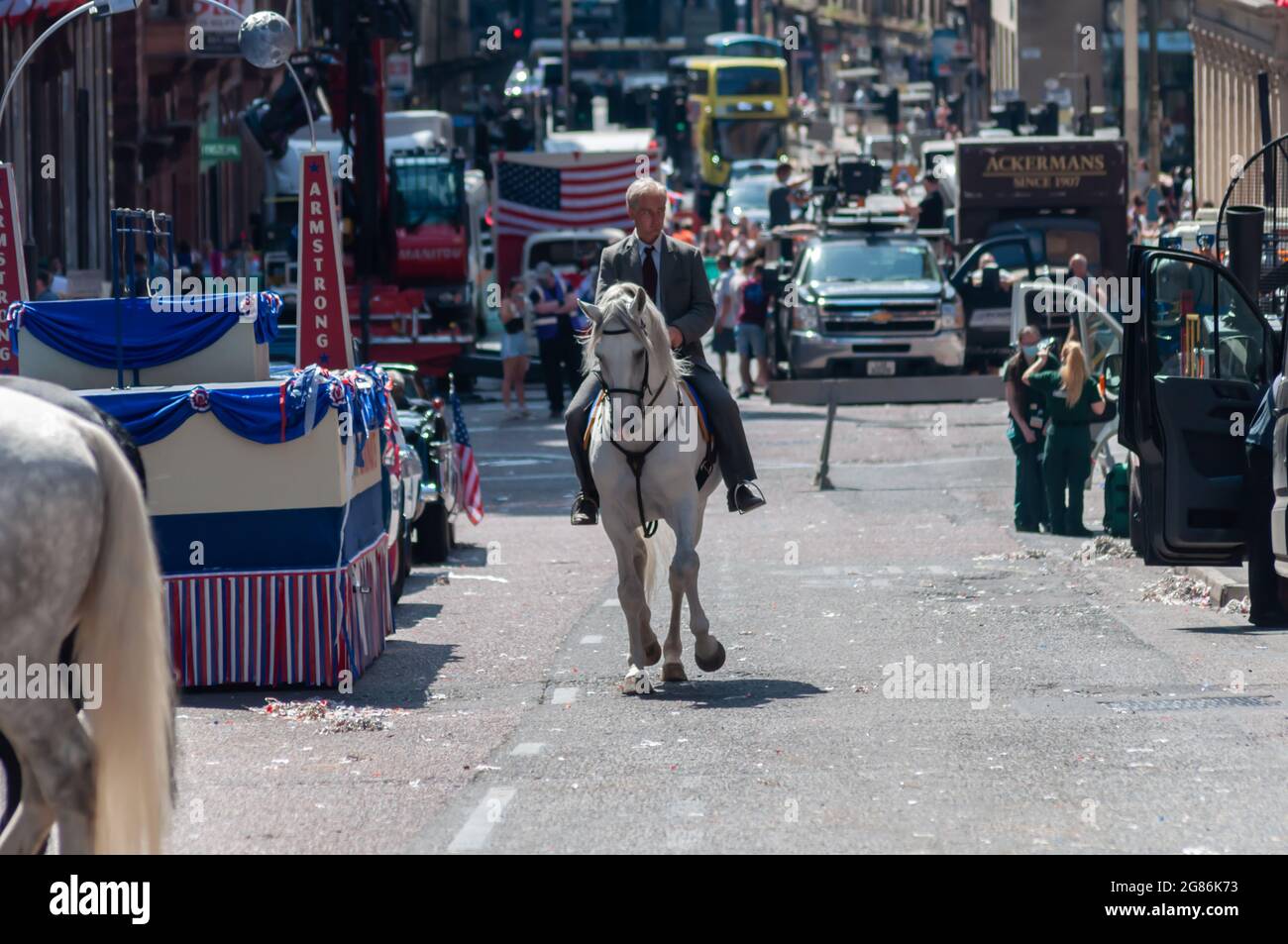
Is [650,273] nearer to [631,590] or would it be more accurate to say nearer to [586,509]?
[586,509]

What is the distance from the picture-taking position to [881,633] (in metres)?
14.2

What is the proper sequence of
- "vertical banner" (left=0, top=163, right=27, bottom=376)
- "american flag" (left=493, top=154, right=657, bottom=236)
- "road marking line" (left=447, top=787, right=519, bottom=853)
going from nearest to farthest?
"road marking line" (left=447, top=787, right=519, bottom=853) < "vertical banner" (left=0, top=163, right=27, bottom=376) < "american flag" (left=493, top=154, right=657, bottom=236)

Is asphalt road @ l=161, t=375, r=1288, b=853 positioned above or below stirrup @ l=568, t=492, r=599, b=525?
below

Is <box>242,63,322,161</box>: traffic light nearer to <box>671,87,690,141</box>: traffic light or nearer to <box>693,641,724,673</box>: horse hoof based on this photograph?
<box>671,87,690,141</box>: traffic light

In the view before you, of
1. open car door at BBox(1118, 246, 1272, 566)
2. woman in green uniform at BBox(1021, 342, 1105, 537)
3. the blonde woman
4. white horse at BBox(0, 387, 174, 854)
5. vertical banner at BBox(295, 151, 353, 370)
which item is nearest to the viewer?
white horse at BBox(0, 387, 174, 854)

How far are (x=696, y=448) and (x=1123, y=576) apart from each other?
5.82 m

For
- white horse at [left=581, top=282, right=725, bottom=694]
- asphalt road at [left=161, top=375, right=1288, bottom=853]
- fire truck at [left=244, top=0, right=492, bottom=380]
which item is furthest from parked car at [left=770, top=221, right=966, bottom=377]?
white horse at [left=581, top=282, right=725, bottom=694]

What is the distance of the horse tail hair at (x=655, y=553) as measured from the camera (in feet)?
41.9

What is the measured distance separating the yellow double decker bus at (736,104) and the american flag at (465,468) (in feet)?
207

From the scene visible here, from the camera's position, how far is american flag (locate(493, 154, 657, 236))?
43.6 meters

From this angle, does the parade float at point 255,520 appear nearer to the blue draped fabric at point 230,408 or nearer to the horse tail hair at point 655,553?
the blue draped fabric at point 230,408

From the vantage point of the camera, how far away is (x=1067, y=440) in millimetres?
20094

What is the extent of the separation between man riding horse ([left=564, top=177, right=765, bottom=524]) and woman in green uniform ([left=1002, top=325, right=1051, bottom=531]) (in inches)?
314

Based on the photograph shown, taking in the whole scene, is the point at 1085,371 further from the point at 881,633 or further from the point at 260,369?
the point at 260,369
